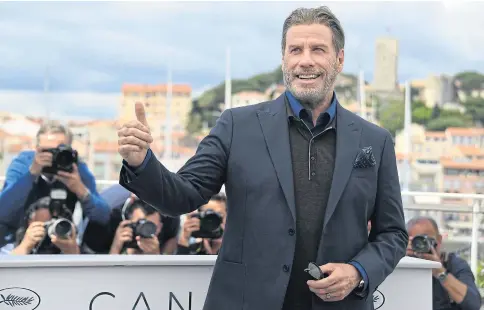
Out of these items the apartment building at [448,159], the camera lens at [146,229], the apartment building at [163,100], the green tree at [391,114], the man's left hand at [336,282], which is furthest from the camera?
the apartment building at [163,100]

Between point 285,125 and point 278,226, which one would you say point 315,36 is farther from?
point 278,226

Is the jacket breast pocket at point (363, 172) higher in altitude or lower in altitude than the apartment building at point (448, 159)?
lower

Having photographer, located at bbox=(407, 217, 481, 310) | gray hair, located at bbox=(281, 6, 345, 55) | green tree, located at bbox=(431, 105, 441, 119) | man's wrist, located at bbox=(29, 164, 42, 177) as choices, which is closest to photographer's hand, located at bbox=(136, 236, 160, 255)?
man's wrist, located at bbox=(29, 164, 42, 177)

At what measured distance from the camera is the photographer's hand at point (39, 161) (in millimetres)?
4314

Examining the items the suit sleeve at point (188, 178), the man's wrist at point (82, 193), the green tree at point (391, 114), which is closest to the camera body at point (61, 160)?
the man's wrist at point (82, 193)

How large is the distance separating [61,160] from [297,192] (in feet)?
7.47

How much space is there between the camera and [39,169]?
434cm

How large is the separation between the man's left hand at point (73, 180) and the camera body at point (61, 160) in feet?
0.06

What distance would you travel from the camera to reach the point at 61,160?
431cm

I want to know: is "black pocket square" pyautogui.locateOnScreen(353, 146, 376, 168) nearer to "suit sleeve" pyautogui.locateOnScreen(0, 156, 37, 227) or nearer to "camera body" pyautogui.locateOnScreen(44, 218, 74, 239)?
"camera body" pyautogui.locateOnScreen(44, 218, 74, 239)

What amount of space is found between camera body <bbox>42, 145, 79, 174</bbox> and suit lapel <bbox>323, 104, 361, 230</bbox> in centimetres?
216

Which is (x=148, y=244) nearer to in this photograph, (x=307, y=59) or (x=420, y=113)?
(x=307, y=59)

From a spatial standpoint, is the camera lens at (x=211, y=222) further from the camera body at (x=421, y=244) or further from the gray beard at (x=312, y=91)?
the gray beard at (x=312, y=91)

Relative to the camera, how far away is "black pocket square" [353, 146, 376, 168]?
2311mm
